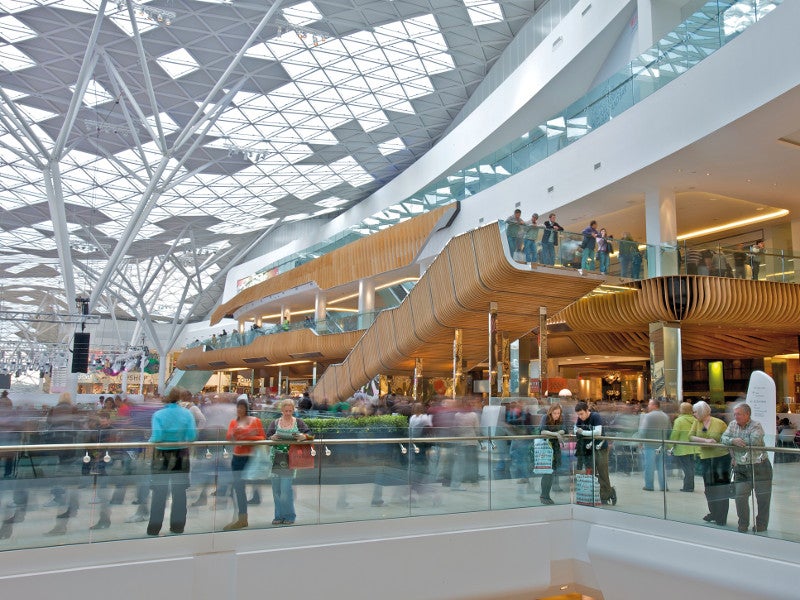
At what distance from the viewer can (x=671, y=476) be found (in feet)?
28.6

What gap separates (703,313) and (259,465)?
48.1ft

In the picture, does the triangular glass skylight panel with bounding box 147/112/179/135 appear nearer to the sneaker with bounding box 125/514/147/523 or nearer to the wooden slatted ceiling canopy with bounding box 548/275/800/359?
the wooden slatted ceiling canopy with bounding box 548/275/800/359

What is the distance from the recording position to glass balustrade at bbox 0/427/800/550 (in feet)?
23.5

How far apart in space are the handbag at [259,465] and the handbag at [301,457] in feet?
0.86

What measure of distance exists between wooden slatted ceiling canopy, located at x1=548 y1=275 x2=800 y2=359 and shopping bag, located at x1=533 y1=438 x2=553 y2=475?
9920 millimetres

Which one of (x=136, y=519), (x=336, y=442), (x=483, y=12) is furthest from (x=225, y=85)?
(x=136, y=519)

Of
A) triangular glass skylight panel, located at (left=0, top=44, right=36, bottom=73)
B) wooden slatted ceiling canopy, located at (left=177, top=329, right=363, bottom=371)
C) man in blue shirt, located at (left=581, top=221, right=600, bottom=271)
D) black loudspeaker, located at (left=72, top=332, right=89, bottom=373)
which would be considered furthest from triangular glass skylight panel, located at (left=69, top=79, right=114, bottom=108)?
man in blue shirt, located at (left=581, top=221, right=600, bottom=271)

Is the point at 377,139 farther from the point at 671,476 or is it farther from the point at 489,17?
the point at 671,476

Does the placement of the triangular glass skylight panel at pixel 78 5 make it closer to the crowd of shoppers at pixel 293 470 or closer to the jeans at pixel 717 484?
the crowd of shoppers at pixel 293 470

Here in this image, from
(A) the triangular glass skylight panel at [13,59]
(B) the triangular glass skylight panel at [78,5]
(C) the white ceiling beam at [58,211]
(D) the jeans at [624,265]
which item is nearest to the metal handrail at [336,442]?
(D) the jeans at [624,265]

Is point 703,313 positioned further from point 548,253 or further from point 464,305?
point 464,305

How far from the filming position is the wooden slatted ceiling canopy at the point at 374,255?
108ft

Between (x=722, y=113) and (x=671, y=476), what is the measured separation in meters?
10.4

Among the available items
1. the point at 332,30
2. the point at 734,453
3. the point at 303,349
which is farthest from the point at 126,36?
the point at 734,453
